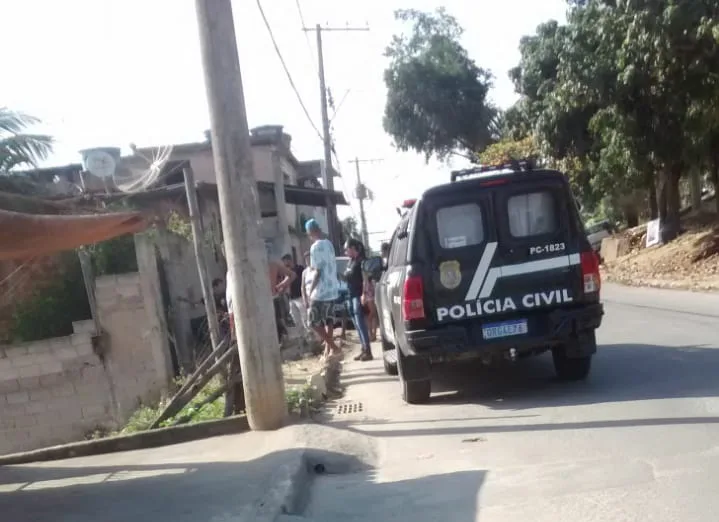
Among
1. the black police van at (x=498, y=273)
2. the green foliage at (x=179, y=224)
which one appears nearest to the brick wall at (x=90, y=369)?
the green foliage at (x=179, y=224)

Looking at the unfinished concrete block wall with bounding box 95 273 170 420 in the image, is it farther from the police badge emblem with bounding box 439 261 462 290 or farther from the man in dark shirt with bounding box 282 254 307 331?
the police badge emblem with bounding box 439 261 462 290

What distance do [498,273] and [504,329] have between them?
1.78 feet

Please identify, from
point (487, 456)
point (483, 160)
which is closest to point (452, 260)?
point (487, 456)

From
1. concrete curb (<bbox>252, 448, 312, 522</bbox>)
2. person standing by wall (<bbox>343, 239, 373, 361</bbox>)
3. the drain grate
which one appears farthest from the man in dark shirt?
concrete curb (<bbox>252, 448, 312, 522</bbox>)

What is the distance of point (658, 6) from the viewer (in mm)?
20266

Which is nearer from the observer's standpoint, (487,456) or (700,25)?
(487,456)

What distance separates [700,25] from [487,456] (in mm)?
14799

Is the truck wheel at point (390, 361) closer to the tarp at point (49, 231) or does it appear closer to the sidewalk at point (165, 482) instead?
the sidewalk at point (165, 482)

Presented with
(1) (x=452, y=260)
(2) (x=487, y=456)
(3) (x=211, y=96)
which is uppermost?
(3) (x=211, y=96)

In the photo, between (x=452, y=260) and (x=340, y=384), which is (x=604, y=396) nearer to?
(x=452, y=260)

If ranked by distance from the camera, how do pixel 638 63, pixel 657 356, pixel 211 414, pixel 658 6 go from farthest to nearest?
pixel 638 63
pixel 658 6
pixel 657 356
pixel 211 414

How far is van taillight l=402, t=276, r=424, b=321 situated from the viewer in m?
8.84

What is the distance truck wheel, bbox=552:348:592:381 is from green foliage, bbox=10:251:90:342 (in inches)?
311

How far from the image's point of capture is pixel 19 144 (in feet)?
48.0
